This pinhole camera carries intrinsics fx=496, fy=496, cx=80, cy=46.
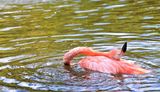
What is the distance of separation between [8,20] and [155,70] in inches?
282

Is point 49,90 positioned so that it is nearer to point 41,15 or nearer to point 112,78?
point 112,78

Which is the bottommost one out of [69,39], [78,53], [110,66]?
[69,39]

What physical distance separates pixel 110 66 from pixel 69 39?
3294 millimetres

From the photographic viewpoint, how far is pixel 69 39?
11375mm

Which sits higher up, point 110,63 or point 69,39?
point 110,63

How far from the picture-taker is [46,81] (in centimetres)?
789

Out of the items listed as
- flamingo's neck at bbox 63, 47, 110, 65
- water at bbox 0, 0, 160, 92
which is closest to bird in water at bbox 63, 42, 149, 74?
flamingo's neck at bbox 63, 47, 110, 65

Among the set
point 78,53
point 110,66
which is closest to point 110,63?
point 110,66

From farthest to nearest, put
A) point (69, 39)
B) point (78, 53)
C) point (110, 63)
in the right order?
point (69, 39)
point (78, 53)
point (110, 63)

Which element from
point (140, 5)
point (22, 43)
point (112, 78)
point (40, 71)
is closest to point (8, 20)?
point (22, 43)

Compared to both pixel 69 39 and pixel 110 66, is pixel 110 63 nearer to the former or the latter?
pixel 110 66

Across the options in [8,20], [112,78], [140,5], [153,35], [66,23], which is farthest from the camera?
[140,5]

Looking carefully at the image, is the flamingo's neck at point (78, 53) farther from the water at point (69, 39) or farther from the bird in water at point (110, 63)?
the water at point (69, 39)

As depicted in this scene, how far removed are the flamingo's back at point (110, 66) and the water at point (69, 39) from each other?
0.12 metres
